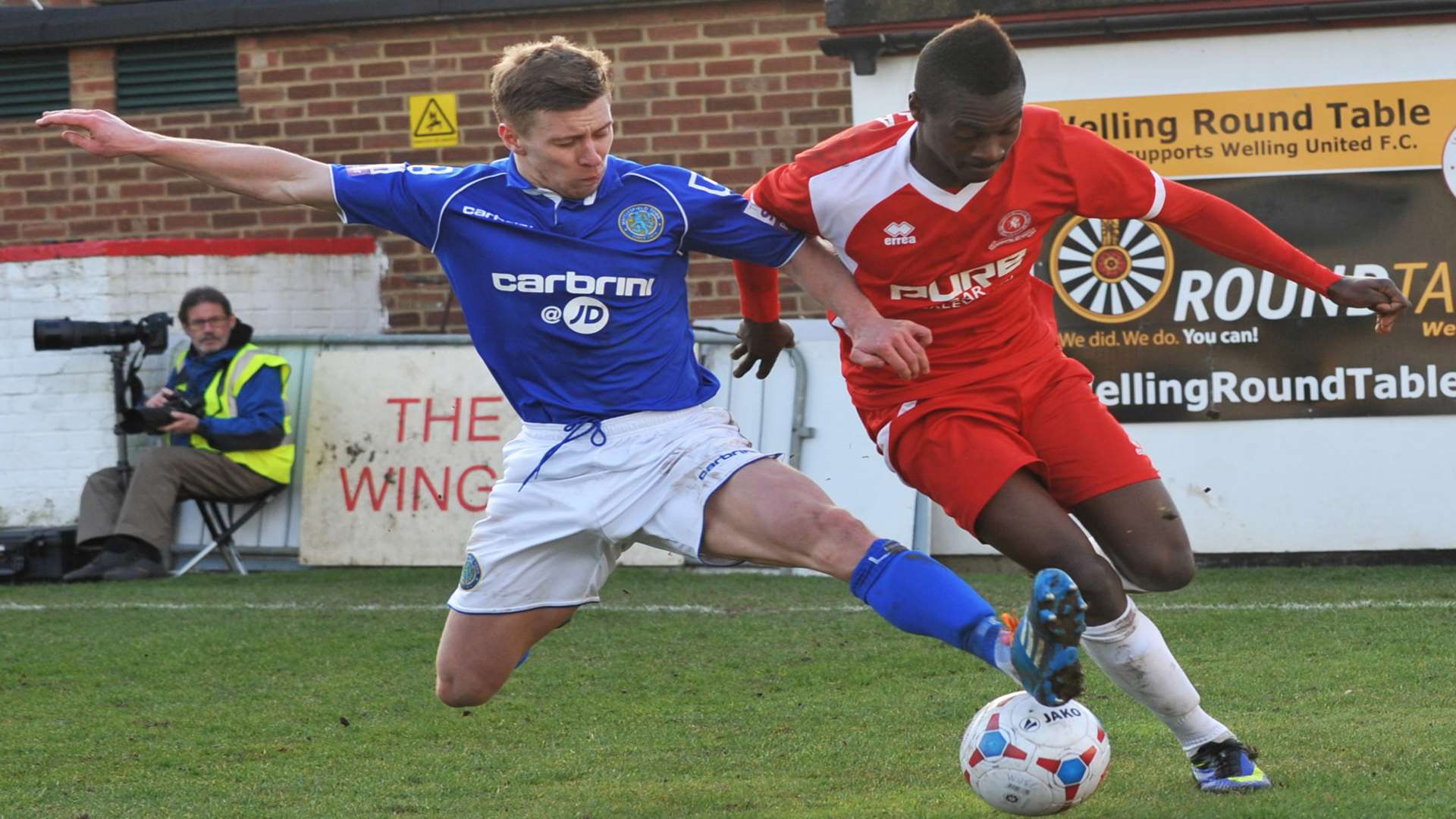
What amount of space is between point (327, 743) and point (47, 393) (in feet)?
20.1

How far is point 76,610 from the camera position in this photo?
9039 mm

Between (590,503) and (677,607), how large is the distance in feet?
13.3

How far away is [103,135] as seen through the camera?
4840 mm

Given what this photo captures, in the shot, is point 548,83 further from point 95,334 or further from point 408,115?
point 408,115

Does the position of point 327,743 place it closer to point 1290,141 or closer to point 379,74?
point 1290,141

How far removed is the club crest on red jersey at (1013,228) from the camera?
4848 millimetres

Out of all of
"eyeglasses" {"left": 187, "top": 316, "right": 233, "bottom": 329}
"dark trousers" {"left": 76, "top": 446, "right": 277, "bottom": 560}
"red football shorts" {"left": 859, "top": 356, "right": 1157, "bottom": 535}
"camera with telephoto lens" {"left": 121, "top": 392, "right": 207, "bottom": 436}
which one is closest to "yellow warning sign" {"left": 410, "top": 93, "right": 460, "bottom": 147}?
"eyeglasses" {"left": 187, "top": 316, "right": 233, "bottom": 329}

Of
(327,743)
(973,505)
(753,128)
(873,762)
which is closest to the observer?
(973,505)

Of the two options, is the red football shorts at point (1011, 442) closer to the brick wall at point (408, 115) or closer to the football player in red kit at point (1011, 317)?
the football player in red kit at point (1011, 317)

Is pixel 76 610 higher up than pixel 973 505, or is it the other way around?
pixel 973 505

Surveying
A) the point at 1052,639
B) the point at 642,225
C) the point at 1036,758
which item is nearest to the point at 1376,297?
the point at 1036,758

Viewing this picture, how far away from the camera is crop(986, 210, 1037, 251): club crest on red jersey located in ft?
15.9

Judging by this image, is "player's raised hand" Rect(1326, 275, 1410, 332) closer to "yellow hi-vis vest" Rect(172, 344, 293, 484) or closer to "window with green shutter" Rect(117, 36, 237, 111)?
"yellow hi-vis vest" Rect(172, 344, 293, 484)

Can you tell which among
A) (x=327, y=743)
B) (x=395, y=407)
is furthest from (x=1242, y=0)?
(x=327, y=743)
